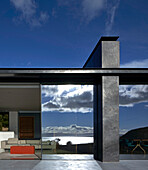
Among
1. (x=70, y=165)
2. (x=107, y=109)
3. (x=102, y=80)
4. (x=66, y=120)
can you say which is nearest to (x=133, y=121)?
(x=107, y=109)

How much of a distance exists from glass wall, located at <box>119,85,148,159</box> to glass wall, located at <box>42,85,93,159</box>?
135 centimetres

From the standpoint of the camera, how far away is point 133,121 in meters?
9.70

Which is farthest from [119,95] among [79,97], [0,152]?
[0,152]

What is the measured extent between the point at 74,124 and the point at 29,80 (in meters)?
2.75

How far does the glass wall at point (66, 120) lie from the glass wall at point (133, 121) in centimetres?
135

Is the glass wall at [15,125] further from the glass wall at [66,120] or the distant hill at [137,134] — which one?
the distant hill at [137,134]

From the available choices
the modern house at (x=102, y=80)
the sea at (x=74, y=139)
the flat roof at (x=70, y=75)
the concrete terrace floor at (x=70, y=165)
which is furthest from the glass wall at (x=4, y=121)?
the sea at (x=74, y=139)

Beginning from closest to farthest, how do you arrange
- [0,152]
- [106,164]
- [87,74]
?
[106,164], [87,74], [0,152]

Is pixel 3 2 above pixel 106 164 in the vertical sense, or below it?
above

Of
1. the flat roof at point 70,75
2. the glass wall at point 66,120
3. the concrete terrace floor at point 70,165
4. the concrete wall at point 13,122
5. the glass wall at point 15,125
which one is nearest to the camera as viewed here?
the concrete terrace floor at point 70,165

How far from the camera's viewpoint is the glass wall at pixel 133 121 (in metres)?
9.48

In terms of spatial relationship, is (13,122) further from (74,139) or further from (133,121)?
(133,121)

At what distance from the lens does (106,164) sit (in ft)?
27.6

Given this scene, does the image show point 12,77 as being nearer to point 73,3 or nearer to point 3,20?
point 73,3
